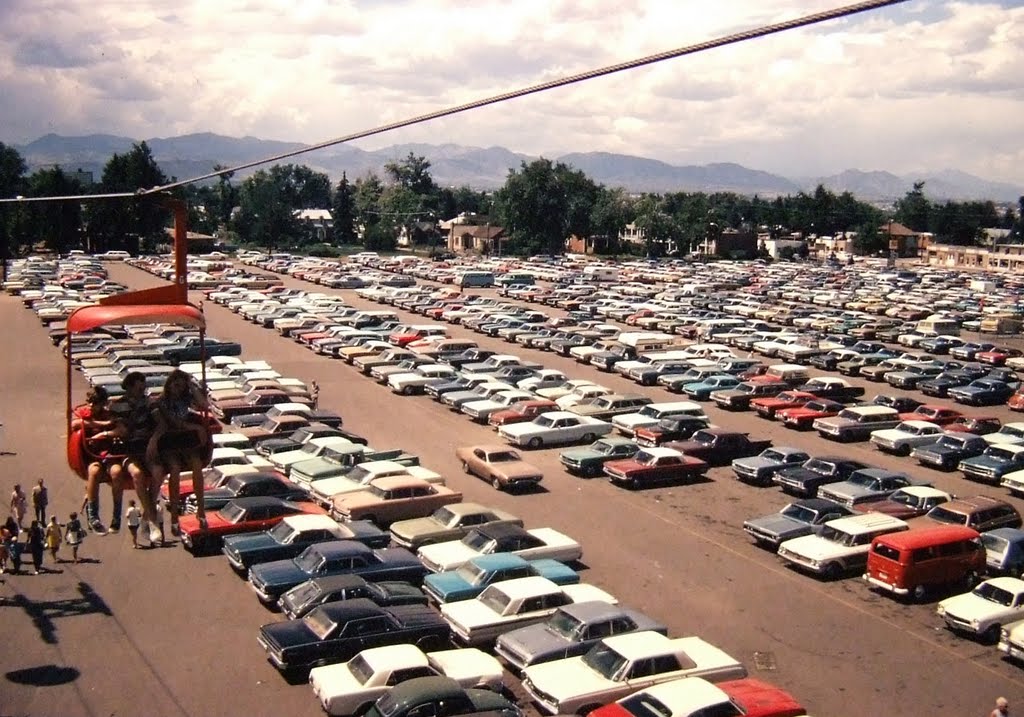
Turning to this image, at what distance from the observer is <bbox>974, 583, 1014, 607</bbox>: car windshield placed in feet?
44.5

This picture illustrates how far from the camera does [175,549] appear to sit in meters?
15.1

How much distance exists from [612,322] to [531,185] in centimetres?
4614

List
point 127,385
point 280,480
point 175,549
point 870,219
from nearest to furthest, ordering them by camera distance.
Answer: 1. point 127,385
2. point 175,549
3. point 280,480
4. point 870,219

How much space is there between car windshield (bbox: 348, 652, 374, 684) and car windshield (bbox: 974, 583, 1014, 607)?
339 inches

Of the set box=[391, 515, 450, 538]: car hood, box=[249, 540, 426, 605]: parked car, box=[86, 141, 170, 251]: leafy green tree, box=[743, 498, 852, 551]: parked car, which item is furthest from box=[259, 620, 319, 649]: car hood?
box=[86, 141, 170, 251]: leafy green tree

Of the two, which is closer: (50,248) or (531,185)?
(50,248)

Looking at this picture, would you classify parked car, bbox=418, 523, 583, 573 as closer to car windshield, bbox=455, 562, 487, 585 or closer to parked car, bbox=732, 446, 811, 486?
car windshield, bbox=455, 562, 487, 585

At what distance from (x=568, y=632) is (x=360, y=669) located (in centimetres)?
262

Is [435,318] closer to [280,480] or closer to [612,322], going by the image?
[612,322]

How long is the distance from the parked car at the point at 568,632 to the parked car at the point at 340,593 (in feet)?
4.80

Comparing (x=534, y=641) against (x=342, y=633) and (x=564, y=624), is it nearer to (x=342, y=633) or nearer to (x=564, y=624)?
(x=564, y=624)

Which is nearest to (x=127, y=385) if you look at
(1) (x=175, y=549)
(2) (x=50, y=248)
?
(1) (x=175, y=549)

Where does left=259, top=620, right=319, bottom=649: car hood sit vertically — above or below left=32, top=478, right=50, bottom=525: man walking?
below

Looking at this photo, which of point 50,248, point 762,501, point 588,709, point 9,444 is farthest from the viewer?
point 50,248
